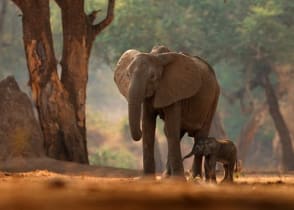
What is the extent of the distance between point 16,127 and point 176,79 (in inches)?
212

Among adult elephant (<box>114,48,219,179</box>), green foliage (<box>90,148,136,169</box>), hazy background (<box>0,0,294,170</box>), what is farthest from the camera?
green foliage (<box>90,148,136,169</box>)

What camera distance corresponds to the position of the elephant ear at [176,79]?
1232 centimetres

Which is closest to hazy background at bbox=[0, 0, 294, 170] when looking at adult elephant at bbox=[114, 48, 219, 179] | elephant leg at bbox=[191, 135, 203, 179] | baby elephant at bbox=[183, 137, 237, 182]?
adult elephant at bbox=[114, 48, 219, 179]

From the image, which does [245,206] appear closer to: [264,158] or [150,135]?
[150,135]

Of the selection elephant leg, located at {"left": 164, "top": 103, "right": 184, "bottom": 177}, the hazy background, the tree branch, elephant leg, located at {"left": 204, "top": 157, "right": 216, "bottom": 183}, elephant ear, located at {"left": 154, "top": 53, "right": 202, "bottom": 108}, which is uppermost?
the hazy background

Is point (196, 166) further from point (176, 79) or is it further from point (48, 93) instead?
point (48, 93)

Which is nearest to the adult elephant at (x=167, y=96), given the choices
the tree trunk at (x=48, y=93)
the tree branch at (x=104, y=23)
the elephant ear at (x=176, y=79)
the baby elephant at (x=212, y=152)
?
the elephant ear at (x=176, y=79)

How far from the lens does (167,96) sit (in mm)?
12344

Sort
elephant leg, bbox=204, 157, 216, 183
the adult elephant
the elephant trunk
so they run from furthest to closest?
elephant leg, bbox=204, 157, 216, 183, the adult elephant, the elephant trunk

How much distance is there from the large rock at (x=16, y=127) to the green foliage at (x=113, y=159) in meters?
20.4

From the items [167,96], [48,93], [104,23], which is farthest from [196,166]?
[104,23]

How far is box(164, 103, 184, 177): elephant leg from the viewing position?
1233cm

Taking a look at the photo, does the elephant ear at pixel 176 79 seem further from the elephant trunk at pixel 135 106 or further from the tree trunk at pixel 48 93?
the tree trunk at pixel 48 93

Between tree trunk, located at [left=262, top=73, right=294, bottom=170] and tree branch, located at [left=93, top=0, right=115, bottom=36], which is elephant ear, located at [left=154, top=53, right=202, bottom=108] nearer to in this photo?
tree branch, located at [left=93, top=0, right=115, bottom=36]
